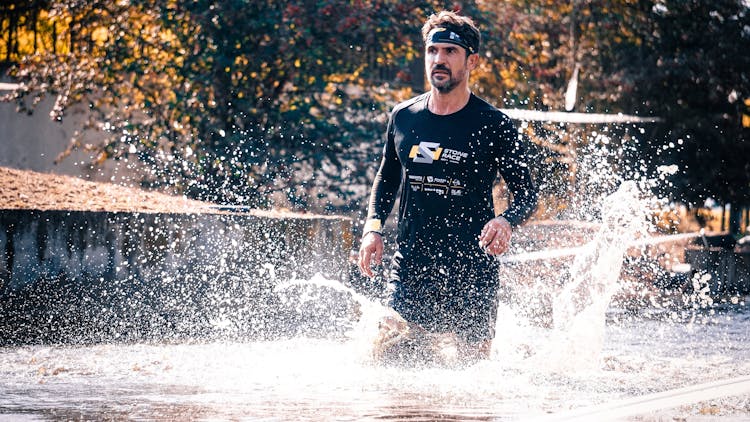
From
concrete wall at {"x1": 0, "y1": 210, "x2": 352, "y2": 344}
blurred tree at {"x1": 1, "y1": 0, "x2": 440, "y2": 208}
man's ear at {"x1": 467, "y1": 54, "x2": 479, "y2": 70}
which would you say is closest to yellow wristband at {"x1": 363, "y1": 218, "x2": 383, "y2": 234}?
man's ear at {"x1": 467, "y1": 54, "x2": 479, "y2": 70}

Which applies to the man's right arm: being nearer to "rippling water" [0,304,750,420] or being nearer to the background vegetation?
"rippling water" [0,304,750,420]

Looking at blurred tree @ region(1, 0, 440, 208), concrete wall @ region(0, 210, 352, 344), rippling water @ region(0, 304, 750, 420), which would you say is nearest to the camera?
rippling water @ region(0, 304, 750, 420)

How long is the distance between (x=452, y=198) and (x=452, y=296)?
50cm

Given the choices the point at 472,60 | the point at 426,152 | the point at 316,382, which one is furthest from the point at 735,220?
the point at 316,382

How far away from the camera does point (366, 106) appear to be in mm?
15359

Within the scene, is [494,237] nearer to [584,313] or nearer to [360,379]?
[360,379]

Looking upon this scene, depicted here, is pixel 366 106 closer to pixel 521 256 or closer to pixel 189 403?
pixel 521 256

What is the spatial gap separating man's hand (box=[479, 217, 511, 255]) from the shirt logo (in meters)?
0.54

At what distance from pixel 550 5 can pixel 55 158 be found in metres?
10.2

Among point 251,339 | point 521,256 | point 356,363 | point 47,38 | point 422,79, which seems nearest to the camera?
point 356,363

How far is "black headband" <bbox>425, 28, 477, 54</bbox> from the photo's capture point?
6910 millimetres

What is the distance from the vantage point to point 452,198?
683cm

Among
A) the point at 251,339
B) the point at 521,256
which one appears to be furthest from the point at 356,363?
the point at 521,256

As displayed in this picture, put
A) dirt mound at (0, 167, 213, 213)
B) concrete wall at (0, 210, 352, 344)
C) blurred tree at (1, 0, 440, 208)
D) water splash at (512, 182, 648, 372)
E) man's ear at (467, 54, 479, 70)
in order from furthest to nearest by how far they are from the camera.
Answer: blurred tree at (1, 0, 440, 208) < dirt mound at (0, 167, 213, 213) < concrete wall at (0, 210, 352, 344) < water splash at (512, 182, 648, 372) < man's ear at (467, 54, 479, 70)
